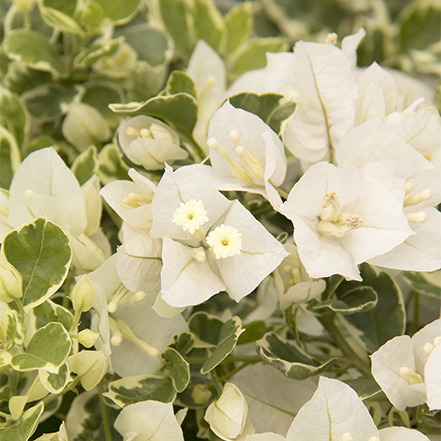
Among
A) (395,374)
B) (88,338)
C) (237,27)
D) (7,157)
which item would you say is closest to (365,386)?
(395,374)

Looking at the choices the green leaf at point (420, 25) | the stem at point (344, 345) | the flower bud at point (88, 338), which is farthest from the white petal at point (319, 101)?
the green leaf at point (420, 25)

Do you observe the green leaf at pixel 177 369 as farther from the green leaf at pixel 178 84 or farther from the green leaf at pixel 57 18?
the green leaf at pixel 57 18

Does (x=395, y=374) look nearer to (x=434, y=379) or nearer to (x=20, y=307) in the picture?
(x=434, y=379)

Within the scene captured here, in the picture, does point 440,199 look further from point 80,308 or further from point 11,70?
point 11,70

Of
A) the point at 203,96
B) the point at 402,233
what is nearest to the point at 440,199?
the point at 402,233

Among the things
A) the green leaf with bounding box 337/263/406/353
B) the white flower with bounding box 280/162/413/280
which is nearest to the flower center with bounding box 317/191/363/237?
the white flower with bounding box 280/162/413/280

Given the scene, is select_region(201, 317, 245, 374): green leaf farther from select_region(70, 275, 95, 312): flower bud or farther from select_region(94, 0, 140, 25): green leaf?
select_region(94, 0, 140, 25): green leaf
